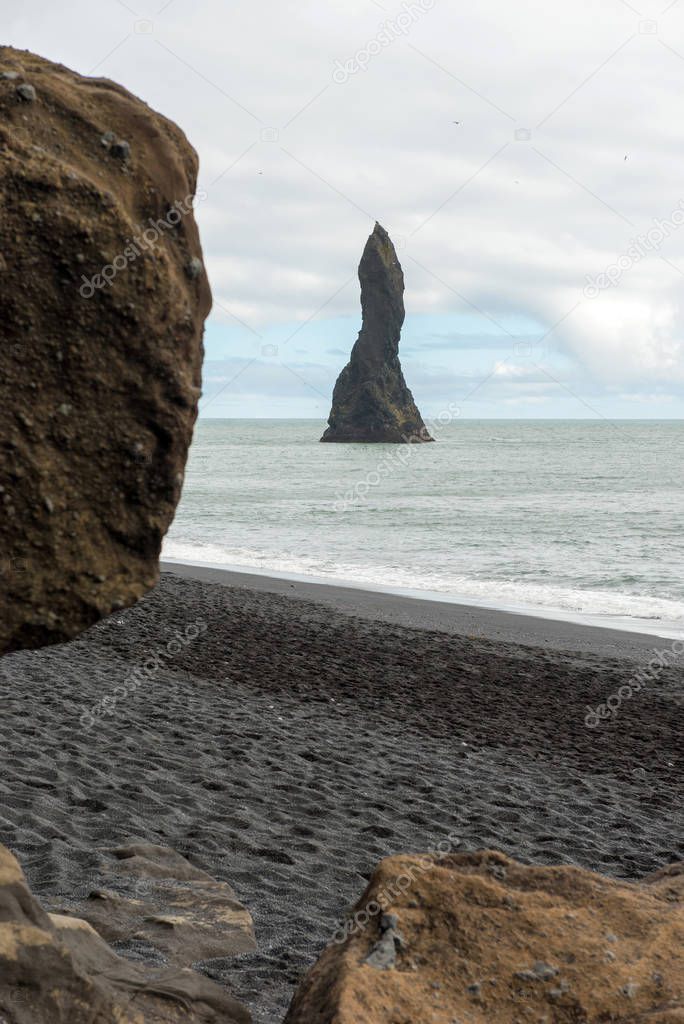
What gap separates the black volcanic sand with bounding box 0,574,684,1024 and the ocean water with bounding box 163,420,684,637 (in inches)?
268

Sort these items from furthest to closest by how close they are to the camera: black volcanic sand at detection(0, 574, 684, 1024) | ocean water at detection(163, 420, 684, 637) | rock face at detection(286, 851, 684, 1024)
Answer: ocean water at detection(163, 420, 684, 637) < black volcanic sand at detection(0, 574, 684, 1024) < rock face at detection(286, 851, 684, 1024)

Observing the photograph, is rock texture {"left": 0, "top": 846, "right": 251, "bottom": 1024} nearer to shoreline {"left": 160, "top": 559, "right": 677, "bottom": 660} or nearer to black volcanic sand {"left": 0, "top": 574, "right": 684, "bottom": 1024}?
black volcanic sand {"left": 0, "top": 574, "right": 684, "bottom": 1024}

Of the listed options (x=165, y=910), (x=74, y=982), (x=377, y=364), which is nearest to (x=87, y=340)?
(x=74, y=982)

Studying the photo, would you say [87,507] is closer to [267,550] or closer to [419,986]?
[419,986]

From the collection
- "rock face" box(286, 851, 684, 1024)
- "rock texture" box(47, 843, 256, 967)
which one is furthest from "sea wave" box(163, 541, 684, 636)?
"rock face" box(286, 851, 684, 1024)

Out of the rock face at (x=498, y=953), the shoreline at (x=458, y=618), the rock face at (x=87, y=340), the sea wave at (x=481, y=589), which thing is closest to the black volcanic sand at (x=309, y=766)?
Result: the rock face at (x=498, y=953)

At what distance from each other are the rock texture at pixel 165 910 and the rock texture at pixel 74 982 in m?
0.50

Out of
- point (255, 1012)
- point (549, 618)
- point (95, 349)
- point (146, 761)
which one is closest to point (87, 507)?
point (95, 349)

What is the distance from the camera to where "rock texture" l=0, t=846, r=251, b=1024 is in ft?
9.73

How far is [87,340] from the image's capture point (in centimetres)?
299

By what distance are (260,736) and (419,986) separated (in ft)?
17.7

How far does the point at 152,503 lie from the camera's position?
3.22 m

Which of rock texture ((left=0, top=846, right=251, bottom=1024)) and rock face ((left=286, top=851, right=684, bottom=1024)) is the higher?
rock face ((left=286, top=851, right=684, bottom=1024))

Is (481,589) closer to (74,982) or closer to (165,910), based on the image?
(165,910)
